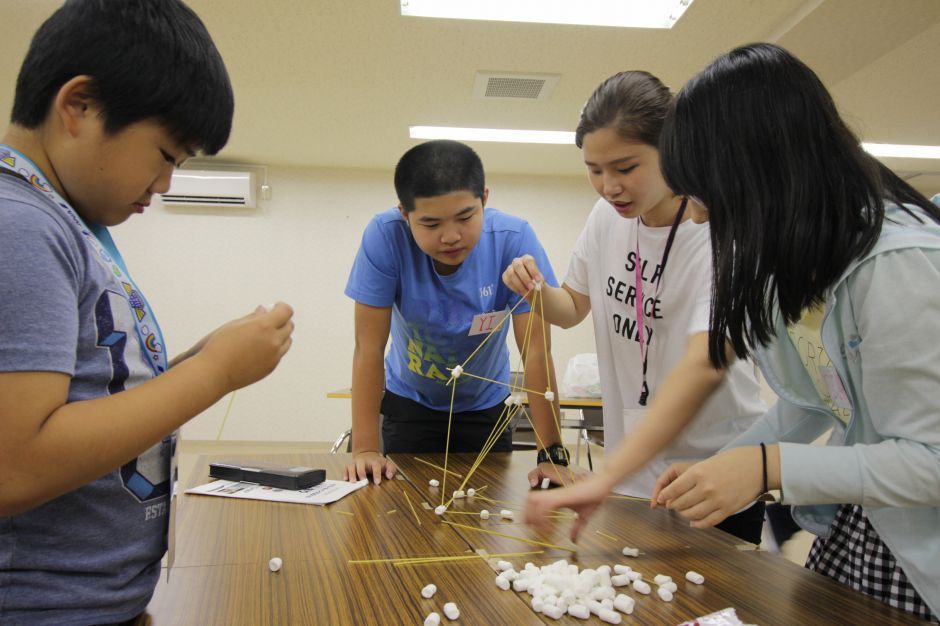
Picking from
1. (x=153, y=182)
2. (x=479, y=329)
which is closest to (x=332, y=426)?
(x=479, y=329)

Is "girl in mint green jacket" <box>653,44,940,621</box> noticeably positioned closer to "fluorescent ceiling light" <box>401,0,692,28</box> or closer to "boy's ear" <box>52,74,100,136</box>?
"boy's ear" <box>52,74,100,136</box>

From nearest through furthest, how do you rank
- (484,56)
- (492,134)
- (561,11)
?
(561,11), (484,56), (492,134)

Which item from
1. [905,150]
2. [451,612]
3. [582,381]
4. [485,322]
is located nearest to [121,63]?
[451,612]

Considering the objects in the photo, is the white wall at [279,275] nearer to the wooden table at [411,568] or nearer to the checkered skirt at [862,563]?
the wooden table at [411,568]

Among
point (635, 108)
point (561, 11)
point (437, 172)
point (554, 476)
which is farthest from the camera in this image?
point (561, 11)

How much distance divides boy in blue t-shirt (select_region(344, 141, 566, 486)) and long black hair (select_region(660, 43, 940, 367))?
824 millimetres

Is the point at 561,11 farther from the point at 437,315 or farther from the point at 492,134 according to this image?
the point at 437,315

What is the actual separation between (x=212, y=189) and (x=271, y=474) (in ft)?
17.0

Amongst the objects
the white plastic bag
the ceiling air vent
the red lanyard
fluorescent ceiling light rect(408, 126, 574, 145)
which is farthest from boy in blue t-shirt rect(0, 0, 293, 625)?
fluorescent ceiling light rect(408, 126, 574, 145)

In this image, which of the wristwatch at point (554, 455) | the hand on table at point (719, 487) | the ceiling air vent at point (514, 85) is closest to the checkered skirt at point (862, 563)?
the hand on table at point (719, 487)

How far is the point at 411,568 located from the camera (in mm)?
1010

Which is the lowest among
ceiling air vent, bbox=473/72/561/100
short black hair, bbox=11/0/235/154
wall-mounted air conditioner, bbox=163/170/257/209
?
short black hair, bbox=11/0/235/154

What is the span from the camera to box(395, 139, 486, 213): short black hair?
1691 mm

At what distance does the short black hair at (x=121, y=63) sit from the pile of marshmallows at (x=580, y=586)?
82cm
